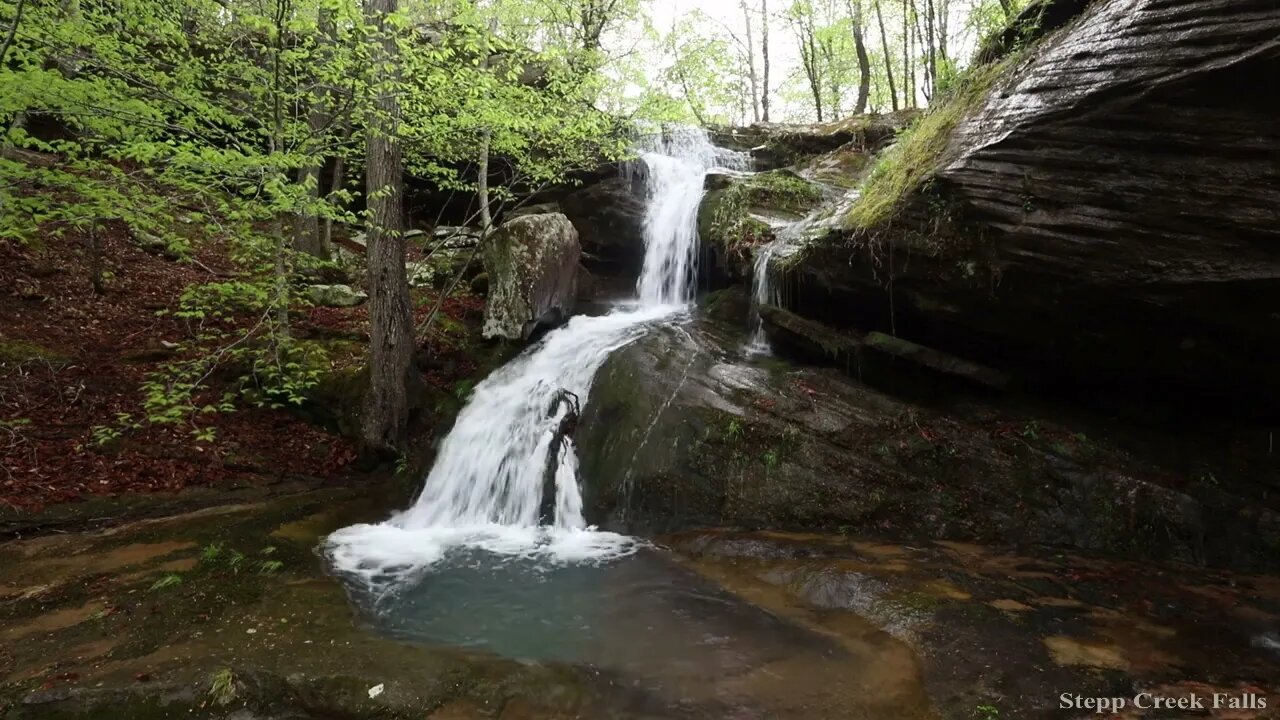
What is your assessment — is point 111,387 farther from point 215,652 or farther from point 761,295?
point 761,295

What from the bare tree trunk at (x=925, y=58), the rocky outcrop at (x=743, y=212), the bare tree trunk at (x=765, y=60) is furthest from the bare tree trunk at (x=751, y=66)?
the rocky outcrop at (x=743, y=212)

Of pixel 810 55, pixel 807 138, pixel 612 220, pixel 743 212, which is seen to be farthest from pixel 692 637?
pixel 810 55

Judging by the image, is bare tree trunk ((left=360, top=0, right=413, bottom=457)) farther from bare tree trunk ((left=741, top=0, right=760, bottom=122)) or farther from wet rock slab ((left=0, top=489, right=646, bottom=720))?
bare tree trunk ((left=741, top=0, right=760, bottom=122))

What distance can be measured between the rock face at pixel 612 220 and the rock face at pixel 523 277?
8.89ft

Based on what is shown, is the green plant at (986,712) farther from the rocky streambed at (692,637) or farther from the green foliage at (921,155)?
the green foliage at (921,155)

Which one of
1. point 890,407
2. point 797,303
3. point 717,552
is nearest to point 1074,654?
point 717,552

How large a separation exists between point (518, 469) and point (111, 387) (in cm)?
578

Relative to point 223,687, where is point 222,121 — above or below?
above

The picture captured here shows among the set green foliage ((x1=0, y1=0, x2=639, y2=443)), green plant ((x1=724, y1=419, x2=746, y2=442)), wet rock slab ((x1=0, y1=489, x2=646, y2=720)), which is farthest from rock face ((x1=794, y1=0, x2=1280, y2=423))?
green foliage ((x1=0, y1=0, x2=639, y2=443))

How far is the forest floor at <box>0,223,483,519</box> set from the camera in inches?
283

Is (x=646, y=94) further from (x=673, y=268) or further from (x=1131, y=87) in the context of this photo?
(x=1131, y=87)

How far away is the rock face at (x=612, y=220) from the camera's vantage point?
13781 millimetres

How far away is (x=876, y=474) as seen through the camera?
7102mm

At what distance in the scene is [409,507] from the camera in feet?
27.2
